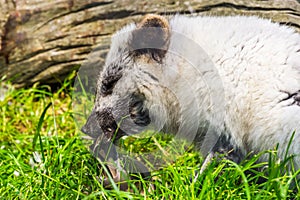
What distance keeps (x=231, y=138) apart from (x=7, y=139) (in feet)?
7.34

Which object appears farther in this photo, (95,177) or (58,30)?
(58,30)

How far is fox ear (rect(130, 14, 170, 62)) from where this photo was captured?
12.4 ft

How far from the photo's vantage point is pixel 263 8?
4.91m

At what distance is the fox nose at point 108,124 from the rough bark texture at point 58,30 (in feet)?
5.00

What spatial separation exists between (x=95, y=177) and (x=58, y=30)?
2013mm

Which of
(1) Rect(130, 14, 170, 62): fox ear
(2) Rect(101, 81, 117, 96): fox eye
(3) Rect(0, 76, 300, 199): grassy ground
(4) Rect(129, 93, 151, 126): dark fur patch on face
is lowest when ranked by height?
(3) Rect(0, 76, 300, 199): grassy ground

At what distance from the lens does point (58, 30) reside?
5500mm

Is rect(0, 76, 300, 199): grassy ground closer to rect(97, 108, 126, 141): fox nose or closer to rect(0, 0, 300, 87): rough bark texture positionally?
rect(97, 108, 126, 141): fox nose

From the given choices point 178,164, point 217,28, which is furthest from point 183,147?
point 217,28

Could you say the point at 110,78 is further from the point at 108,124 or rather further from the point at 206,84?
the point at 206,84

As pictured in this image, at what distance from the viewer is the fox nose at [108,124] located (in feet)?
13.0

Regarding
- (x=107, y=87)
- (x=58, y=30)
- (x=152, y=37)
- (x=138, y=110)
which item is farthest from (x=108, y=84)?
(x=58, y=30)

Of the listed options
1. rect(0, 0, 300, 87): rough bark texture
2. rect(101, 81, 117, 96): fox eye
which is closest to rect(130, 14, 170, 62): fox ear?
rect(101, 81, 117, 96): fox eye

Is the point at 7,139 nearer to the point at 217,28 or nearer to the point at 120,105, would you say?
the point at 120,105
